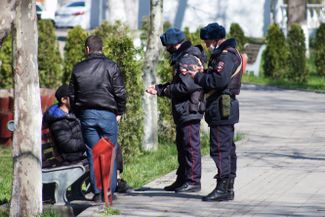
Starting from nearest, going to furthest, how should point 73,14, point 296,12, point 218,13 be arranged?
point 296,12
point 218,13
point 73,14

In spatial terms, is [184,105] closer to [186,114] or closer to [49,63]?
[186,114]

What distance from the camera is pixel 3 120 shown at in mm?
17031

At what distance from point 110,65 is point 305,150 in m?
5.04

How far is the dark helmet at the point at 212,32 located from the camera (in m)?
10.8

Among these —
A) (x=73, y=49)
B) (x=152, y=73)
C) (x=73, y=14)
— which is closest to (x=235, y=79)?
(x=152, y=73)

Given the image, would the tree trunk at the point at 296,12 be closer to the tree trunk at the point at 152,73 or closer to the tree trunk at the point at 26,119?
the tree trunk at the point at 152,73

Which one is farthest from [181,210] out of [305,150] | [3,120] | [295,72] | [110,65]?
[295,72]

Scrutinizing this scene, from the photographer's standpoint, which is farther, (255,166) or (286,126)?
(286,126)

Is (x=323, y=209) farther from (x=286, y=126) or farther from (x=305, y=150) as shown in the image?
(x=286, y=126)

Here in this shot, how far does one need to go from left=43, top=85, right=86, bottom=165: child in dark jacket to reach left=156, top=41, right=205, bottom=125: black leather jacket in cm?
88

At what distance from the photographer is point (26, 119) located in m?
10.1

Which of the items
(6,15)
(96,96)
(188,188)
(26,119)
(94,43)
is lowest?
(188,188)

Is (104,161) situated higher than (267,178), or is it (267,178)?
(104,161)

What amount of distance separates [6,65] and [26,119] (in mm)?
14444
